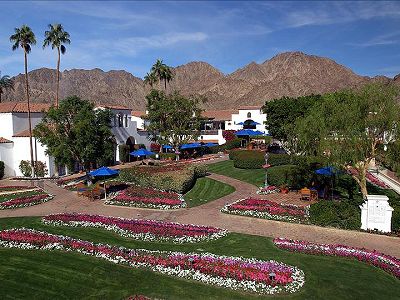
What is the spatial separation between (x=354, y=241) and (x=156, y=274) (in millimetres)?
11198

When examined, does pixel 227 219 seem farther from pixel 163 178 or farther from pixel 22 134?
pixel 22 134

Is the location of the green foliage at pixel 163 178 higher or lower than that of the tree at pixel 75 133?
lower

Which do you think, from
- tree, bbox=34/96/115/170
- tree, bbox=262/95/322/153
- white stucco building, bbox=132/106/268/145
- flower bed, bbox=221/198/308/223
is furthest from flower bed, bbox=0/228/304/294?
white stucco building, bbox=132/106/268/145

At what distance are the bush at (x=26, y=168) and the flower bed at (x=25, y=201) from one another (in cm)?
1173

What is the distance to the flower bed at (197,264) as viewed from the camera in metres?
14.3

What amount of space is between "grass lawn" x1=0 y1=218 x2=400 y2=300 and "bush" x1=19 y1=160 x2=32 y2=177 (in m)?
26.6

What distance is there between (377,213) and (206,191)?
1486cm

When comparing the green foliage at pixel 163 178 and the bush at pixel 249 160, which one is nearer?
the green foliage at pixel 163 178

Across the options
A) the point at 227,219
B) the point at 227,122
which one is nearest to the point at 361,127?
the point at 227,219

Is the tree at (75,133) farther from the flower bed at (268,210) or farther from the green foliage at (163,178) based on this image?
the flower bed at (268,210)

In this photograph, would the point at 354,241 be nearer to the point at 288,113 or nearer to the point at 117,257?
the point at 117,257

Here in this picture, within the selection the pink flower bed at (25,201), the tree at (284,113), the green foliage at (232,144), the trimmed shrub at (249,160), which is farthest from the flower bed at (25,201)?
the green foliage at (232,144)

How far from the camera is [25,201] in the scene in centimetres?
2864

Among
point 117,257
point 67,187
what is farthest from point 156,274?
point 67,187
